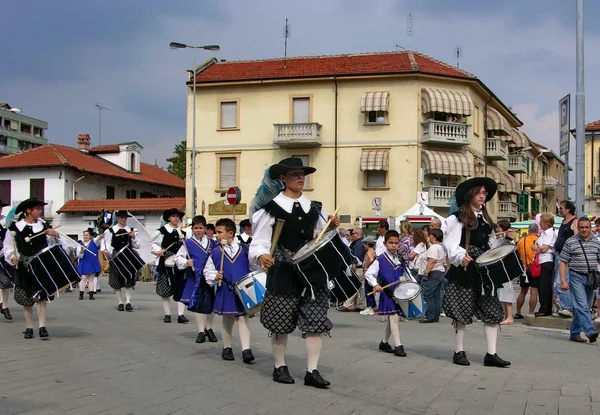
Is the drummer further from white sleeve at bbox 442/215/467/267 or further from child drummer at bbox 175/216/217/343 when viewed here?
white sleeve at bbox 442/215/467/267

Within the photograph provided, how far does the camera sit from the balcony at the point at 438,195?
39250mm

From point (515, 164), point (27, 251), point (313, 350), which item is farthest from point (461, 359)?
point (515, 164)

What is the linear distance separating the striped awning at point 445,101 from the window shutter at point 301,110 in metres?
6.18

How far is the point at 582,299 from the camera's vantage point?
11039 mm

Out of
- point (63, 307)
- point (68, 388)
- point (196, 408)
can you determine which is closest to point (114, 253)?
point (63, 307)

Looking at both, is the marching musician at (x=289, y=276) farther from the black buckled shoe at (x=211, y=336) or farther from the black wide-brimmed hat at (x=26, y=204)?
the black wide-brimmed hat at (x=26, y=204)

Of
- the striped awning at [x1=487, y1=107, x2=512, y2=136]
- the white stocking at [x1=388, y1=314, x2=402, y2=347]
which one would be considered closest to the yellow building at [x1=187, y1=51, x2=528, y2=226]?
the striped awning at [x1=487, y1=107, x2=512, y2=136]

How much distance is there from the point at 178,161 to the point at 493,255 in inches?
2776

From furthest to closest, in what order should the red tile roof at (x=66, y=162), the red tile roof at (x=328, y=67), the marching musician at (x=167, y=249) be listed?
the red tile roof at (x=66, y=162) < the red tile roof at (x=328, y=67) < the marching musician at (x=167, y=249)

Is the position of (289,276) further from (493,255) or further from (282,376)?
(493,255)

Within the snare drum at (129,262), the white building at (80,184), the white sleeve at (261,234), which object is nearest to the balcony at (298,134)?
the white building at (80,184)

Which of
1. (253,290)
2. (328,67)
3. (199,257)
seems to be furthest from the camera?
(328,67)

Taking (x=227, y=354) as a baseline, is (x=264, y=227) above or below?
above

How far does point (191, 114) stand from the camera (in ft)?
138
